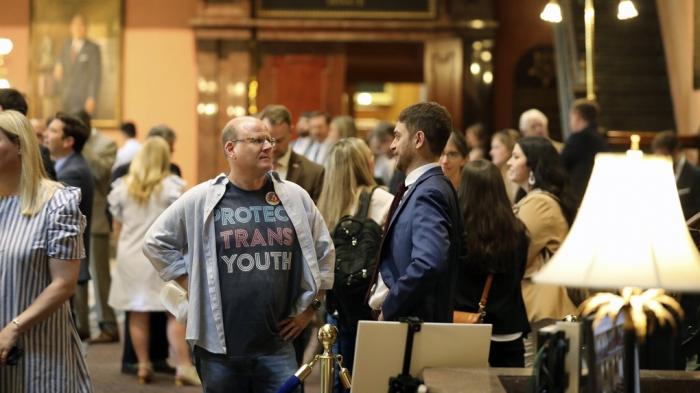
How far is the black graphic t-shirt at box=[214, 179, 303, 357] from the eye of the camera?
5.38m

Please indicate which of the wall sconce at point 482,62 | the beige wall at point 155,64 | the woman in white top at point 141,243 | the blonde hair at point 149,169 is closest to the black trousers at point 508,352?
the woman in white top at point 141,243

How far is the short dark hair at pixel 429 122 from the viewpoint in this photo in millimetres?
5223

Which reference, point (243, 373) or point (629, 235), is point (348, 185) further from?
point (629, 235)

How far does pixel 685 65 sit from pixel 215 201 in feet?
36.6

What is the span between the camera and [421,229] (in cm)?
505

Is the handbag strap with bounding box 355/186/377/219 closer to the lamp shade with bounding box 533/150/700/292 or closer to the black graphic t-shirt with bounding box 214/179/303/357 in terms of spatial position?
the black graphic t-shirt with bounding box 214/179/303/357

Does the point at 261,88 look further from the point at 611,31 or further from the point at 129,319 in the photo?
the point at 129,319

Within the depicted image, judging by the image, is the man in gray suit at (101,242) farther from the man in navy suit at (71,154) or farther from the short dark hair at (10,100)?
the short dark hair at (10,100)

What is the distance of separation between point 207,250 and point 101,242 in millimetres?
6116

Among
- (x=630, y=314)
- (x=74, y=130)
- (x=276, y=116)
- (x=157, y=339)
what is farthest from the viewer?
(x=157, y=339)

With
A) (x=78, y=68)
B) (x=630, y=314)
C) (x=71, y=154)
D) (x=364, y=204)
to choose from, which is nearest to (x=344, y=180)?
(x=364, y=204)

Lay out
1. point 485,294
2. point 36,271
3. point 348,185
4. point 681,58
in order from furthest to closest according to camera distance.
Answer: point 681,58
point 348,185
point 485,294
point 36,271

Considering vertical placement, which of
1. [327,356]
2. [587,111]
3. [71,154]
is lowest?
[327,356]

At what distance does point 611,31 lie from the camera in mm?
16484
